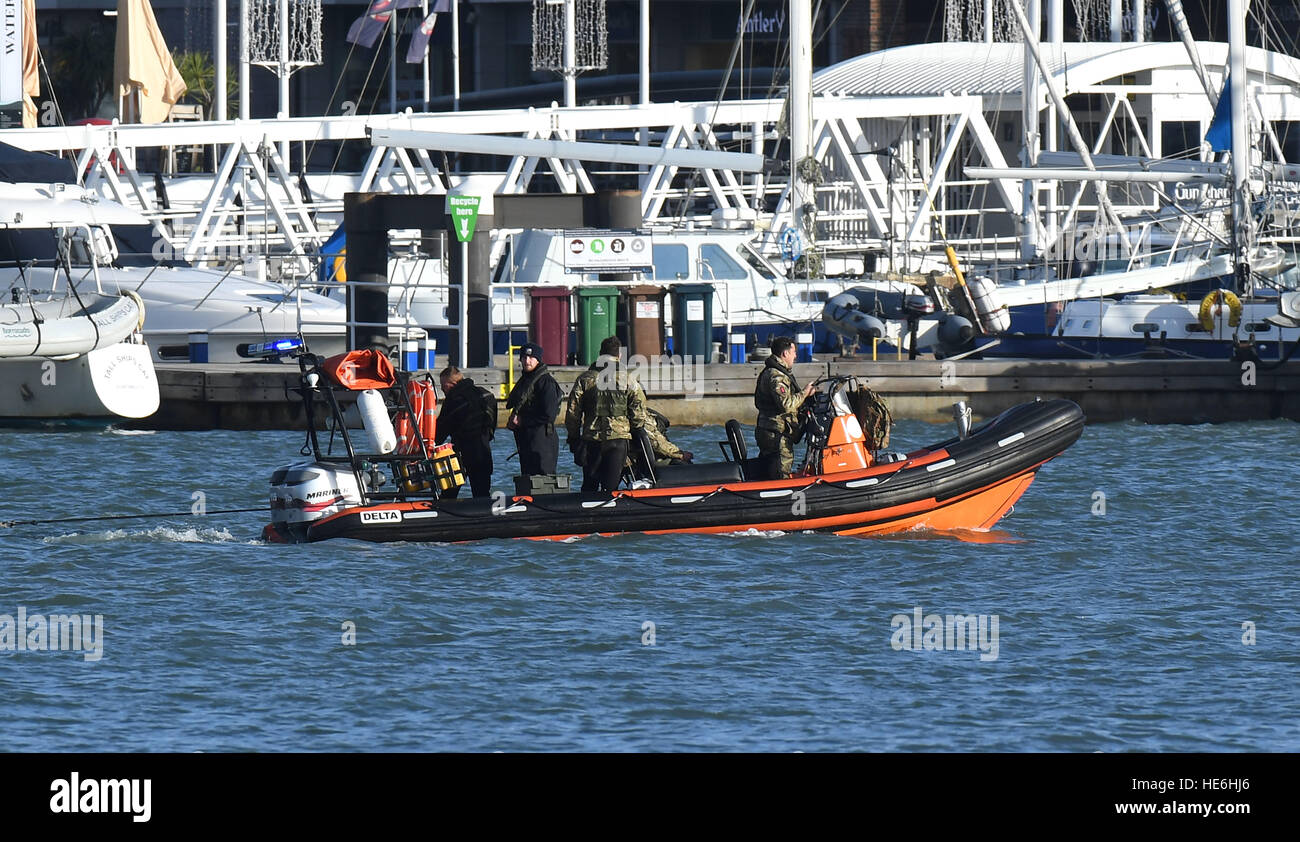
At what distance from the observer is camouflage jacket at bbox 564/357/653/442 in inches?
577

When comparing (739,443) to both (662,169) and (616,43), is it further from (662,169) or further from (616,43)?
(616,43)

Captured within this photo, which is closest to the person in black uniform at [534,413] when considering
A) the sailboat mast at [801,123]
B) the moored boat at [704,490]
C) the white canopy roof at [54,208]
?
the moored boat at [704,490]

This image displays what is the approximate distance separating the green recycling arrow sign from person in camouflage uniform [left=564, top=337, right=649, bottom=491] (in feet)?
24.2

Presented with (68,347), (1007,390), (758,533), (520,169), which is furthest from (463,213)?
(520,169)

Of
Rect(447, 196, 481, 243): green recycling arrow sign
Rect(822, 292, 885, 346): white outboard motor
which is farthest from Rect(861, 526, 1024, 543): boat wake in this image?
Rect(822, 292, 885, 346): white outboard motor

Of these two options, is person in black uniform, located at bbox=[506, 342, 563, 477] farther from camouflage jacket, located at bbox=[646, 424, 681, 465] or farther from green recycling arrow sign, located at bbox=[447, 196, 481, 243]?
green recycling arrow sign, located at bbox=[447, 196, 481, 243]

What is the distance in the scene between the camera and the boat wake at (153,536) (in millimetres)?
15406

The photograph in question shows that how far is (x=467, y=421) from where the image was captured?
15.0m

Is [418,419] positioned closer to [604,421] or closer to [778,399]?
[604,421]

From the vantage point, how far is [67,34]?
53.8 m

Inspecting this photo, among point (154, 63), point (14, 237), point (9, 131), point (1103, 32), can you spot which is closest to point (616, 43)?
point (1103, 32)

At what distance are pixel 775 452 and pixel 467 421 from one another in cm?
233
